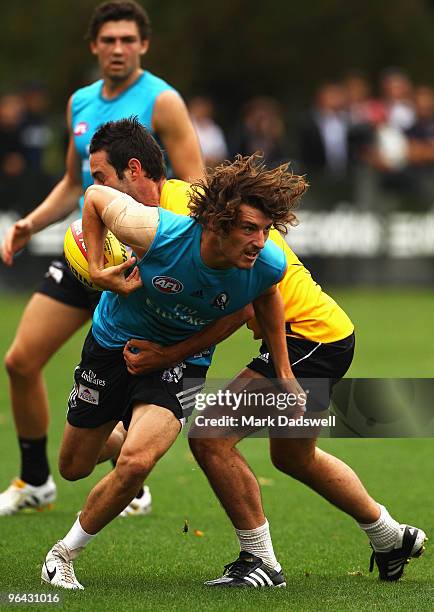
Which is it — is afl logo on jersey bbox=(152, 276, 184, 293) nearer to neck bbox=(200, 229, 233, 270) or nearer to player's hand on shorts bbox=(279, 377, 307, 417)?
neck bbox=(200, 229, 233, 270)

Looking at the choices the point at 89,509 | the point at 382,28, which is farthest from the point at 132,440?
the point at 382,28

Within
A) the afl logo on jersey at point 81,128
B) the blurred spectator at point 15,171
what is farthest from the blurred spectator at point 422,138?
the afl logo on jersey at point 81,128

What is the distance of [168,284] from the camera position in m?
5.92

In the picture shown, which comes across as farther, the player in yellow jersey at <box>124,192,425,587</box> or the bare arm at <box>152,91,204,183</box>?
the bare arm at <box>152,91,204,183</box>

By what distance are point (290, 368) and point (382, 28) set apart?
83.1 ft

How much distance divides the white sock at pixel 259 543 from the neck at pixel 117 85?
290cm

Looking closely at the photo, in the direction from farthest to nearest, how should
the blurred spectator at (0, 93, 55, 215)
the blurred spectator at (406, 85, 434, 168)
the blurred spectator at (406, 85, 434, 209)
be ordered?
the blurred spectator at (406, 85, 434, 168) → the blurred spectator at (406, 85, 434, 209) → the blurred spectator at (0, 93, 55, 215)

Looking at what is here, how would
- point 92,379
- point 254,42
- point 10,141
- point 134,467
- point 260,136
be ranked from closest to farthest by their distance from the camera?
point 134,467 < point 92,379 < point 10,141 < point 260,136 < point 254,42

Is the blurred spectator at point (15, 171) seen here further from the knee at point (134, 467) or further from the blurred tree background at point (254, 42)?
the knee at point (134, 467)

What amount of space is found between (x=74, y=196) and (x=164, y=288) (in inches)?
95.3

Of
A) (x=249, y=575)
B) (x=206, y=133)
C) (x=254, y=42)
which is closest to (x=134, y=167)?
(x=249, y=575)

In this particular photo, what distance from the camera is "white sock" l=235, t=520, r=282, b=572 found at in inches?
244

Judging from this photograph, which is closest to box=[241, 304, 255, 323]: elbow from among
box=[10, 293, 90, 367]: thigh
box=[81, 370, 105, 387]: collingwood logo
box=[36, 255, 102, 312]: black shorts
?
box=[81, 370, 105, 387]: collingwood logo

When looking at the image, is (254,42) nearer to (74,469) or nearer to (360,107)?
(360,107)
